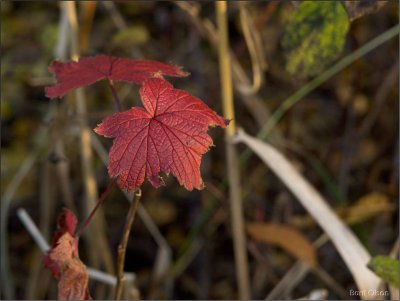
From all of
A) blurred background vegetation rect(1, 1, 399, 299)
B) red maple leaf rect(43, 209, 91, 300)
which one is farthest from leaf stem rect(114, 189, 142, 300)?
blurred background vegetation rect(1, 1, 399, 299)

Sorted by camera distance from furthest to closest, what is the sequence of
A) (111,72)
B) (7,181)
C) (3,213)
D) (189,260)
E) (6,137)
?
(6,137) → (7,181) → (189,260) → (3,213) → (111,72)

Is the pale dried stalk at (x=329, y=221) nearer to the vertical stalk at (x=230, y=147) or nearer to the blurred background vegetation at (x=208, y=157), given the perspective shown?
the vertical stalk at (x=230, y=147)

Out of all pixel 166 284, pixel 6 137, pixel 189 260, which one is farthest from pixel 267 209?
pixel 6 137

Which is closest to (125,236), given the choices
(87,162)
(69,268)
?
(69,268)

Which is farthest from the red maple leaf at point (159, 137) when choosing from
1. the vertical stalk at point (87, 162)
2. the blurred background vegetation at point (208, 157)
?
the blurred background vegetation at point (208, 157)

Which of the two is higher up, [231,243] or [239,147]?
[239,147]

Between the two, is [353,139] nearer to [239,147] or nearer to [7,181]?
[239,147]
